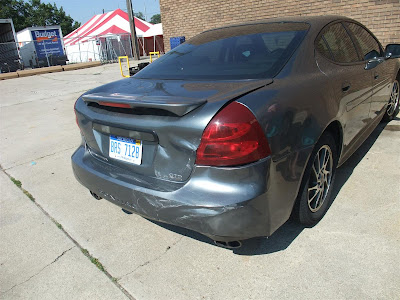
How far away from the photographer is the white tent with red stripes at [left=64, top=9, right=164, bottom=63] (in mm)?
26038

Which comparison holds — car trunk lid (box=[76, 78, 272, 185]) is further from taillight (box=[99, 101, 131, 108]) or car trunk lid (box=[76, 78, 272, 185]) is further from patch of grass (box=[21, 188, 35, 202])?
patch of grass (box=[21, 188, 35, 202])

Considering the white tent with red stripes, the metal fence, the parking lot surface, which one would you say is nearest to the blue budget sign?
the metal fence

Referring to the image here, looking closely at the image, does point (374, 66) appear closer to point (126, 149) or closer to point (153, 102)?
point (153, 102)

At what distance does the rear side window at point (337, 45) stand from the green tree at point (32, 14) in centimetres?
6012

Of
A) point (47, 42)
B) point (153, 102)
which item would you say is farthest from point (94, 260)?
point (47, 42)

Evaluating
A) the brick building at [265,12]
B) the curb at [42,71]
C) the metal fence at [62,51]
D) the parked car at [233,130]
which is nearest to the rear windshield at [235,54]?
the parked car at [233,130]

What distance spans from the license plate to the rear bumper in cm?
22

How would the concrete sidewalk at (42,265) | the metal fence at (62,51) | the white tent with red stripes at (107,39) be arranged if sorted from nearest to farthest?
1. the concrete sidewalk at (42,265)
2. the metal fence at (62,51)
3. the white tent with red stripes at (107,39)

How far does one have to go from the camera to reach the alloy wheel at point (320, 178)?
2.36m

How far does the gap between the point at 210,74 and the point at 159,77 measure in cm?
48

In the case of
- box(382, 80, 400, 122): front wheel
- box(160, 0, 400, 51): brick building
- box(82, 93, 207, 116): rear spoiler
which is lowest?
box(382, 80, 400, 122): front wheel

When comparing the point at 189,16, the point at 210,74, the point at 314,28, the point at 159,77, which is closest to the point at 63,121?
the point at 159,77

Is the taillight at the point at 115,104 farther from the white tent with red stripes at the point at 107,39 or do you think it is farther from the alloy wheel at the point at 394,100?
the white tent with red stripes at the point at 107,39

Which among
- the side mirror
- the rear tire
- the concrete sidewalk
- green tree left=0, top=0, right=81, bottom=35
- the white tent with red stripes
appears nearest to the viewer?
the concrete sidewalk
